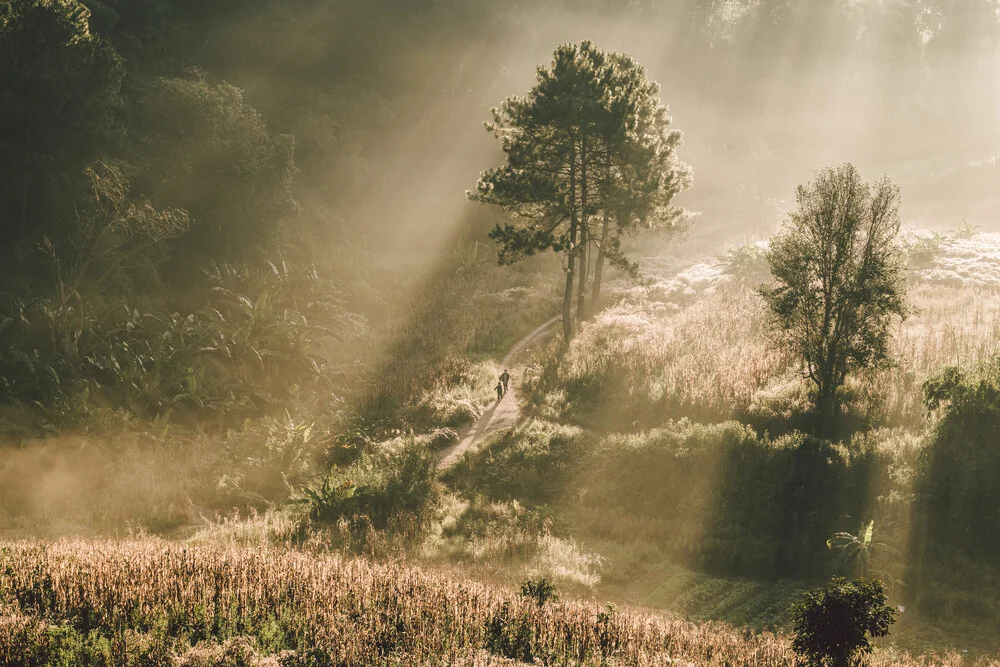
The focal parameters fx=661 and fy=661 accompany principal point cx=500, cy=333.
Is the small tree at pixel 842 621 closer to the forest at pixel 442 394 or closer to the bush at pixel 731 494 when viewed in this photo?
the forest at pixel 442 394

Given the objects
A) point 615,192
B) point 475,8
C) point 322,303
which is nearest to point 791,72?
point 475,8

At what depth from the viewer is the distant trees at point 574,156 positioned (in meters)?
22.8

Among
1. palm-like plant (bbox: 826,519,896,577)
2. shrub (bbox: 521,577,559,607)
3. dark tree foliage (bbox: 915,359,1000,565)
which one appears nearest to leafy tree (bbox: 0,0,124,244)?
shrub (bbox: 521,577,559,607)

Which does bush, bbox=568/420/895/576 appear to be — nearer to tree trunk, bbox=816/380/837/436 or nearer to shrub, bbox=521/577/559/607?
tree trunk, bbox=816/380/837/436

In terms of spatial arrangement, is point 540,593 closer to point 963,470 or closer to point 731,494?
point 731,494

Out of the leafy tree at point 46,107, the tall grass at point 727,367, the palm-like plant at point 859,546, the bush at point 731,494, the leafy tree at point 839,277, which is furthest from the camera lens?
the leafy tree at point 46,107

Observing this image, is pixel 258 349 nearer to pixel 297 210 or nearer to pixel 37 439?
pixel 37 439

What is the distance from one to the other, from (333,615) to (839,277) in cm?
1334

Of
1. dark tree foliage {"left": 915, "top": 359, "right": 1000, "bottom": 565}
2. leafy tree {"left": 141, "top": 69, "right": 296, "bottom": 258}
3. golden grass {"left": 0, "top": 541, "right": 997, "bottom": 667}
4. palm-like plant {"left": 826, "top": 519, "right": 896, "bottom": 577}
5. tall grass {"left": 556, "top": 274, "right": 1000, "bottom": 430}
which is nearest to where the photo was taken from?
golden grass {"left": 0, "top": 541, "right": 997, "bottom": 667}

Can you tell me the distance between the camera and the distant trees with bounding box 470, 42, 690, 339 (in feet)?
74.7

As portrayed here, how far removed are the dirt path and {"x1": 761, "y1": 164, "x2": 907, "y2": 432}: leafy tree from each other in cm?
746

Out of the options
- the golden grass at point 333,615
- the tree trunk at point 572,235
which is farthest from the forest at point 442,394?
the tree trunk at point 572,235

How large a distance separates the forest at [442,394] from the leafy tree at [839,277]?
0.29ft

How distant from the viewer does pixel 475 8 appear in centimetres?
5119
